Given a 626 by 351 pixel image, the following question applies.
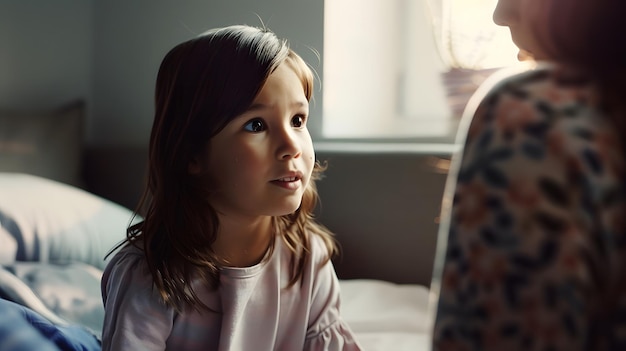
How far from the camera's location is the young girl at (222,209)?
0.88 metres

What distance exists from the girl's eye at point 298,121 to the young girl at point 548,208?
47cm

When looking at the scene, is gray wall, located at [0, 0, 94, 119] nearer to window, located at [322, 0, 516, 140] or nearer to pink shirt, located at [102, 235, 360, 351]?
window, located at [322, 0, 516, 140]

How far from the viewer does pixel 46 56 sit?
216 centimetres

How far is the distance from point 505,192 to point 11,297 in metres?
0.96

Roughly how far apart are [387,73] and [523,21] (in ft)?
5.12

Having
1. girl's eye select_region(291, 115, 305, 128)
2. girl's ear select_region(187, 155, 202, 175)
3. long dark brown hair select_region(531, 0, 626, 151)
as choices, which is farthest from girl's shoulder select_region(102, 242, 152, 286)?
long dark brown hair select_region(531, 0, 626, 151)

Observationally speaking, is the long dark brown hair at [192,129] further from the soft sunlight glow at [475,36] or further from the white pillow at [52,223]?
the soft sunlight glow at [475,36]

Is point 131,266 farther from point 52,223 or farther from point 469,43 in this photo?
point 469,43

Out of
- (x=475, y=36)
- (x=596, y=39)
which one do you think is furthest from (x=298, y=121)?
(x=475, y=36)

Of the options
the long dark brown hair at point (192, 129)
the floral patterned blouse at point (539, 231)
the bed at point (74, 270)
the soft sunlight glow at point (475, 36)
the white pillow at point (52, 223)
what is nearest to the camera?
the floral patterned blouse at point (539, 231)

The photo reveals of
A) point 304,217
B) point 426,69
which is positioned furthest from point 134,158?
point 304,217

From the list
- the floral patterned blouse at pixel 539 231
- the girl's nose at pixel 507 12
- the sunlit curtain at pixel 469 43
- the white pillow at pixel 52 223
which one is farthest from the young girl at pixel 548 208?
the sunlit curtain at pixel 469 43

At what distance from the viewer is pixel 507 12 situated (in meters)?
0.58

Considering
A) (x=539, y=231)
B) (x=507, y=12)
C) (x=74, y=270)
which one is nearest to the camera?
(x=539, y=231)
